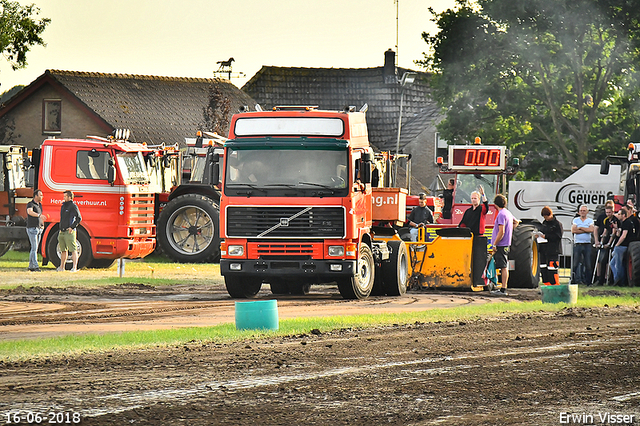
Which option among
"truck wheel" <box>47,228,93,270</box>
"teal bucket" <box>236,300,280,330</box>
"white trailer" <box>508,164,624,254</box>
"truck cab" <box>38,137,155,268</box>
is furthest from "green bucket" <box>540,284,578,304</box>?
"white trailer" <box>508,164,624,254</box>

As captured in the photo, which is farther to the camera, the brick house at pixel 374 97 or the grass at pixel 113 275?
the brick house at pixel 374 97

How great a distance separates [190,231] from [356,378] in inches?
731

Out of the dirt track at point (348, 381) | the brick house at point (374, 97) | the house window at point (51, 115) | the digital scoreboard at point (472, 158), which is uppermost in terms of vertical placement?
the brick house at point (374, 97)

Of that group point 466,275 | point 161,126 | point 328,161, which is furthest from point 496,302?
point 161,126

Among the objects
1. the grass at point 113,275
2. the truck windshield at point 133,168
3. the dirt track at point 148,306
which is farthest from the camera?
the truck windshield at point 133,168

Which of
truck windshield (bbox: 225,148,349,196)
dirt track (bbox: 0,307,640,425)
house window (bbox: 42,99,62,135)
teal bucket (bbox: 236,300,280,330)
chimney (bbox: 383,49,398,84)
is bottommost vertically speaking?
dirt track (bbox: 0,307,640,425)

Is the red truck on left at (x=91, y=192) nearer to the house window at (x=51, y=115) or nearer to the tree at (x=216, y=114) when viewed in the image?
the house window at (x=51, y=115)

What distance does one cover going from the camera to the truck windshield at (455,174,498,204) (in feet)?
91.1

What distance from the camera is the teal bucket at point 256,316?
44.9 ft

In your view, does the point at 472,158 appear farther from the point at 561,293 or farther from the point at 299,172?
the point at 299,172

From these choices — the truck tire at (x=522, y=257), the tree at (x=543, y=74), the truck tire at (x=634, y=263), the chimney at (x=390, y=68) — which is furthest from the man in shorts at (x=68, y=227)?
the chimney at (x=390, y=68)

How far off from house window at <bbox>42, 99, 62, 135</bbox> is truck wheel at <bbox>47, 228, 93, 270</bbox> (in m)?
20.4

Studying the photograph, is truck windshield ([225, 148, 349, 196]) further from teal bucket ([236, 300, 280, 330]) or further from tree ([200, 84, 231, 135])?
tree ([200, 84, 231, 135])

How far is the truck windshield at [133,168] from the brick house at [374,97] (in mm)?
31891
